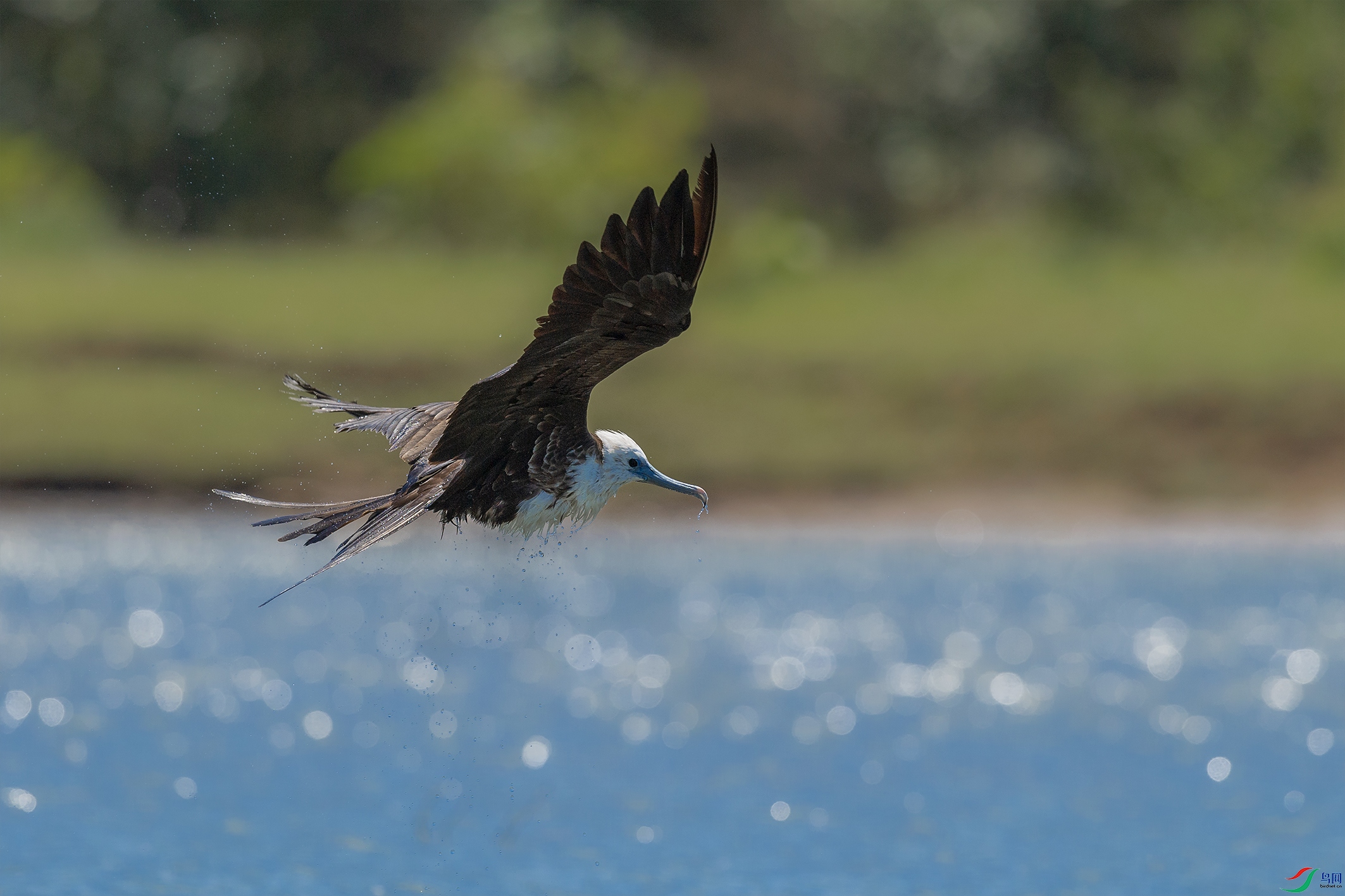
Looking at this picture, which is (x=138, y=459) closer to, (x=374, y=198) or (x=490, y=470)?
(x=374, y=198)

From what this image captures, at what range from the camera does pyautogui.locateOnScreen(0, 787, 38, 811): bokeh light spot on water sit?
990 centimetres

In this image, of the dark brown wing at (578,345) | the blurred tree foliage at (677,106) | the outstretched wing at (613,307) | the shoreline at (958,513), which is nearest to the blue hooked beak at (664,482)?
the dark brown wing at (578,345)

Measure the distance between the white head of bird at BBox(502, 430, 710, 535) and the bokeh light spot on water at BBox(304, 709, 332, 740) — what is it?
507 cm

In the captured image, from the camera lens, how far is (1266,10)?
32938mm

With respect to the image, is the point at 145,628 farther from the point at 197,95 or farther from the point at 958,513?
the point at 197,95

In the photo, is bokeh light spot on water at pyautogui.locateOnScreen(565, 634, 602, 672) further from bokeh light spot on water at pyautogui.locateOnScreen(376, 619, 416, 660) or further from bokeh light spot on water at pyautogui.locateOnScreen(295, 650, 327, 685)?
bokeh light spot on water at pyautogui.locateOnScreen(295, 650, 327, 685)

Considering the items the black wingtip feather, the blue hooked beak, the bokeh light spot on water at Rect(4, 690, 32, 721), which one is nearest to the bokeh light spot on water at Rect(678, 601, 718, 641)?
the bokeh light spot on water at Rect(4, 690, 32, 721)

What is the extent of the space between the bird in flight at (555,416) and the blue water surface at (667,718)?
36 cm

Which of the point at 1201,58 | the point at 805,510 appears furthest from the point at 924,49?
the point at 805,510

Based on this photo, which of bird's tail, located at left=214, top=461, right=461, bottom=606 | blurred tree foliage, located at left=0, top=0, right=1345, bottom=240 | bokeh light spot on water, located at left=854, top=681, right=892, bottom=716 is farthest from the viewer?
blurred tree foliage, located at left=0, top=0, right=1345, bottom=240

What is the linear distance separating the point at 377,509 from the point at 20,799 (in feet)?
13.5

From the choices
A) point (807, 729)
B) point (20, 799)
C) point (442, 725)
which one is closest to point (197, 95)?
point (442, 725)

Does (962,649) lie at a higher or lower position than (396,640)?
higher

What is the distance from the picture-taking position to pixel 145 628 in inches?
621
